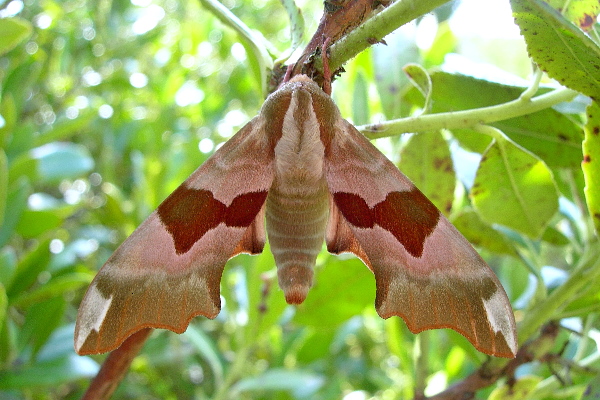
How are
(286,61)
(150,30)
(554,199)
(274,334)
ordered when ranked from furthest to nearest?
1. (150,30)
2. (274,334)
3. (554,199)
4. (286,61)

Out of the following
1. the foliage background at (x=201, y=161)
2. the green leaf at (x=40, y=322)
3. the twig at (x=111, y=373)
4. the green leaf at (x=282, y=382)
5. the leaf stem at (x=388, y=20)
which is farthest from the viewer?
the green leaf at (x=282, y=382)

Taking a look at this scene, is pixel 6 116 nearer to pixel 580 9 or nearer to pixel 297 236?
pixel 297 236

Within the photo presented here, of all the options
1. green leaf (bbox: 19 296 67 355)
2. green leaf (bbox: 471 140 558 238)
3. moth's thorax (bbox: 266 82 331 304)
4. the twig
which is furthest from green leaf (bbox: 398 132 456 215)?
green leaf (bbox: 19 296 67 355)

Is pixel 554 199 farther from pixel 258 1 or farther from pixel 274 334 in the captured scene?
pixel 258 1

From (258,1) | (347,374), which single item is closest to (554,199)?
(347,374)

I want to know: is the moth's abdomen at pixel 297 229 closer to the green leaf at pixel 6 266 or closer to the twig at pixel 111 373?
the twig at pixel 111 373

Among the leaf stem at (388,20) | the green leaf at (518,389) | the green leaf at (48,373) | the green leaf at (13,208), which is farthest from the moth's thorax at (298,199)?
the green leaf at (13,208)
